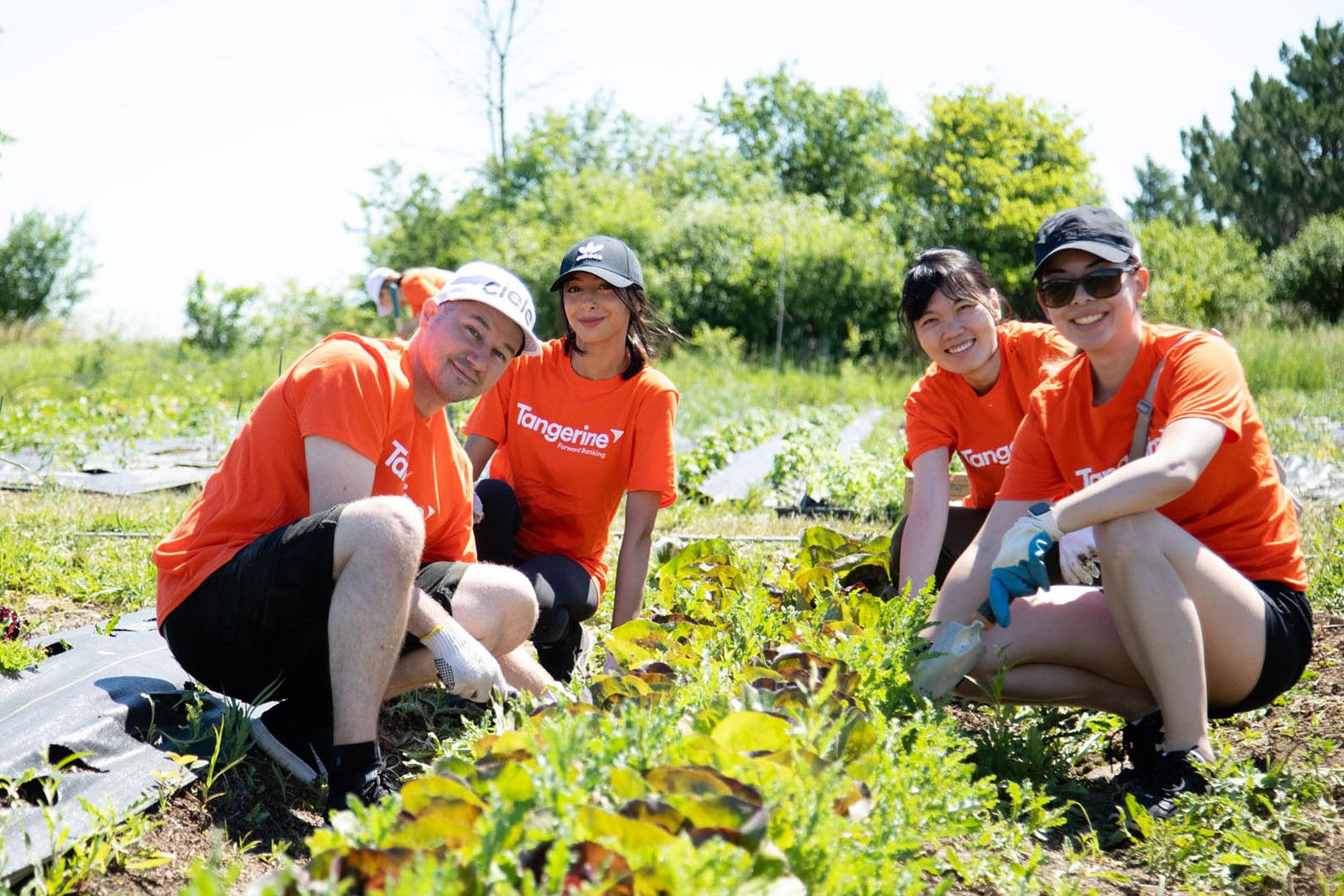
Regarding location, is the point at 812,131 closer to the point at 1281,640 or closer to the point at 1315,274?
the point at 1315,274

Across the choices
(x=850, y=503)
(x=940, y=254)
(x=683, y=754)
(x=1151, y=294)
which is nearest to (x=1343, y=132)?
(x=1151, y=294)

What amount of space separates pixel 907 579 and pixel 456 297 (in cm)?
152

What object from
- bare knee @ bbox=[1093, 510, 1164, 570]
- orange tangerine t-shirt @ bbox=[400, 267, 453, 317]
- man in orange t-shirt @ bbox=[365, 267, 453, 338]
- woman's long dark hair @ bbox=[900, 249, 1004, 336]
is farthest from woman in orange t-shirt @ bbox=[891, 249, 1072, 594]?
orange tangerine t-shirt @ bbox=[400, 267, 453, 317]

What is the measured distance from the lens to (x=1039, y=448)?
288cm

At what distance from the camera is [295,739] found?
260 cm

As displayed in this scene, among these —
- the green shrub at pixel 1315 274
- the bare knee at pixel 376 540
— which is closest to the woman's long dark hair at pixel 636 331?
the bare knee at pixel 376 540

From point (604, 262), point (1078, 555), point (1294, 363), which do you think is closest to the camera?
point (1078, 555)

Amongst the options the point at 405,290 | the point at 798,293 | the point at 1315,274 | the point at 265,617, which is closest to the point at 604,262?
the point at 265,617

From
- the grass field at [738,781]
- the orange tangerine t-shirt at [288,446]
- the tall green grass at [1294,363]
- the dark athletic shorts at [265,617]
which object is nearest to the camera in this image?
the grass field at [738,781]

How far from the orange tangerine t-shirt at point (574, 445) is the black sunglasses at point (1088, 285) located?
1.16 m

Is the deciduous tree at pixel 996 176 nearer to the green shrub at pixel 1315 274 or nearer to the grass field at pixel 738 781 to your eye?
the green shrub at pixel 1315 274

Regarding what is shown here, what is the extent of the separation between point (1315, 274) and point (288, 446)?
70.6ft

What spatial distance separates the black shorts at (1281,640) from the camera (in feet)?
8.26

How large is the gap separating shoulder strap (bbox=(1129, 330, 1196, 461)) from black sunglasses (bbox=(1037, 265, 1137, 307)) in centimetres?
21
